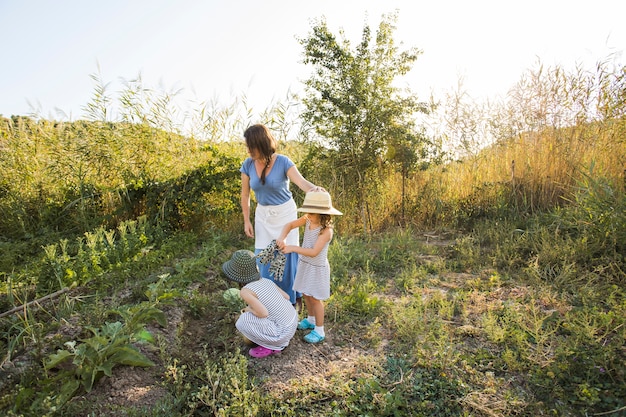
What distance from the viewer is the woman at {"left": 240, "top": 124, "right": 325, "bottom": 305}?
333cm

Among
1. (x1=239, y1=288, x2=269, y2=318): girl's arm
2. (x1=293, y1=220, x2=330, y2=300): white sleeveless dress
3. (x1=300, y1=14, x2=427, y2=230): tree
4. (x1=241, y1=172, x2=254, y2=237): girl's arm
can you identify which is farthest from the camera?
(x1=300, y1=14, x2=427, y2=230): tree

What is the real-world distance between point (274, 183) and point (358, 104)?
118 inches

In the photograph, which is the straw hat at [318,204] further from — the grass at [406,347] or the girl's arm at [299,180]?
the grass at [406,347]

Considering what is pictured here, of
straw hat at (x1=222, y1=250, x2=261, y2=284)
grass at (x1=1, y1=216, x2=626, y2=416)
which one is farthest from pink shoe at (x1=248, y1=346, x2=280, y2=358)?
straw hat at (x1=222, y1=250, x2=261, y2=284)

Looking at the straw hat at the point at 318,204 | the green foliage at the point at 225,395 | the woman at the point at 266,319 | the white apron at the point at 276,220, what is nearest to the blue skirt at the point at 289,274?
the white apron at the point at 276,220

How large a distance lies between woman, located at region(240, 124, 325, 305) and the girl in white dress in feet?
1.00

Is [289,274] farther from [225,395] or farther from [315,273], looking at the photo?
[225,395]

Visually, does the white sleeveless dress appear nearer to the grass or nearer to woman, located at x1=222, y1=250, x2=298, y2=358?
woman, located at x1=222, y1=250, x2=298, y2=358

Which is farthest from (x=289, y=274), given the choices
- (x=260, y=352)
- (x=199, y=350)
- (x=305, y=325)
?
(x=199, y=350)

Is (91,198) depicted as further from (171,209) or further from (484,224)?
(484,224)

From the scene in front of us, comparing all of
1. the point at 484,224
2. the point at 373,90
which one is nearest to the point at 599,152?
the point at 484,224

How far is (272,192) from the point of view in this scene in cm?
345

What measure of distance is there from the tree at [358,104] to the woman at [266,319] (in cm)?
342

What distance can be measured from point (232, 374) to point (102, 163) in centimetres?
458
